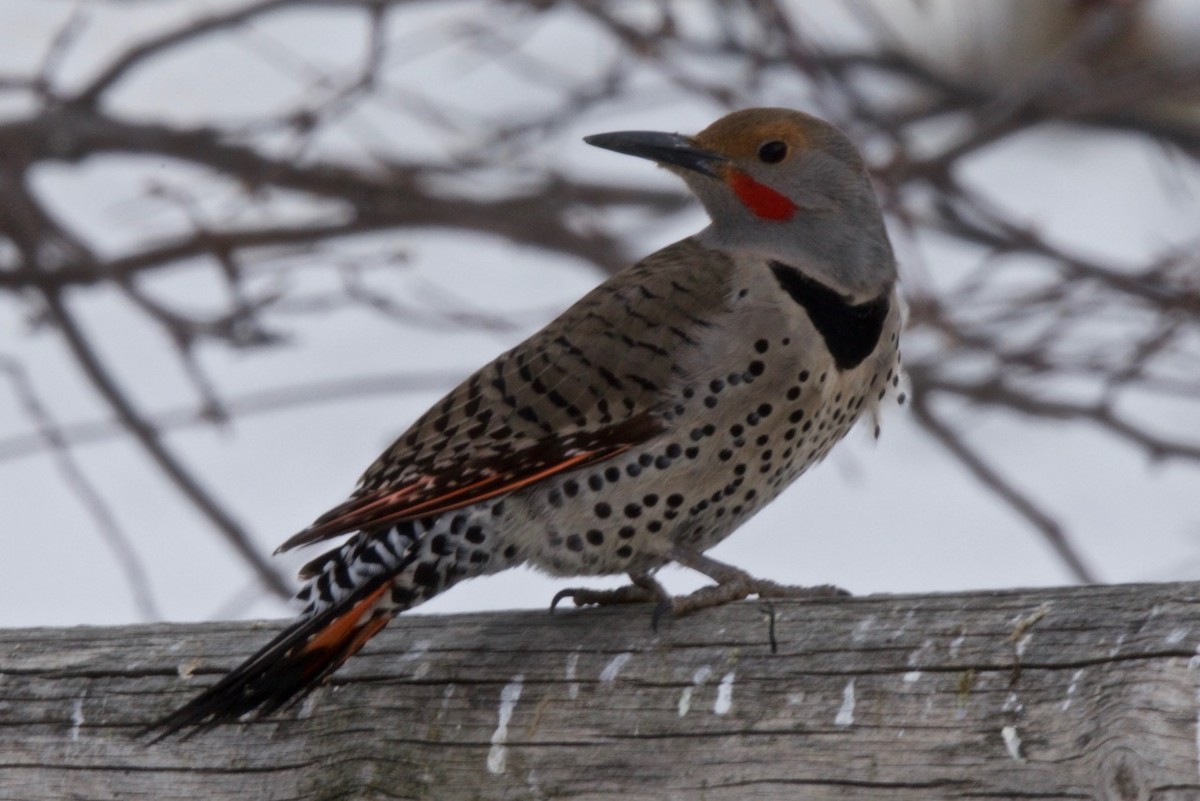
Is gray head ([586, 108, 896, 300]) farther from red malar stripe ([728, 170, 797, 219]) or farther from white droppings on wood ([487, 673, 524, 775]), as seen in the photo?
white droppings on wood ([487, 673, 524, 775])

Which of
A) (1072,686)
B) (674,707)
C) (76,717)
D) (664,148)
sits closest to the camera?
(1072,686)

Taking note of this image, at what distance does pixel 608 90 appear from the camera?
4.46 m

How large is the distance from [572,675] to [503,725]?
104 mm

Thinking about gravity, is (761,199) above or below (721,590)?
above

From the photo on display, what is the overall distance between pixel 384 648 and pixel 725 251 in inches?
40.3

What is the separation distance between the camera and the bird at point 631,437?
8.39 feet

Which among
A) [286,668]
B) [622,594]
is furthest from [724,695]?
[622,594]

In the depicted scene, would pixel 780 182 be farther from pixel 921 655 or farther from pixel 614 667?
pixel 921 655

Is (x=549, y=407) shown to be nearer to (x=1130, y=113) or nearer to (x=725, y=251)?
(x=725, y=251)

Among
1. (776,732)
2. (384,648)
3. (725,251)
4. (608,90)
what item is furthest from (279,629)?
(608,90)

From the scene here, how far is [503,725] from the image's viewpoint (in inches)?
85.0

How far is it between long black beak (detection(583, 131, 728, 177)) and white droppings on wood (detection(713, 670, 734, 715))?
55.4 inches

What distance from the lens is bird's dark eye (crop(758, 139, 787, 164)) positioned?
130 inches

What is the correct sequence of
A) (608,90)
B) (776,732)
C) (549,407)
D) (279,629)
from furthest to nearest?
(608,90) < (549,407) < (279,629) < (776,732)
